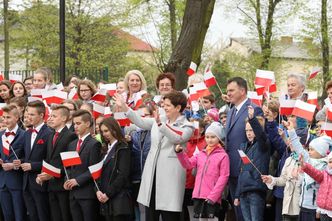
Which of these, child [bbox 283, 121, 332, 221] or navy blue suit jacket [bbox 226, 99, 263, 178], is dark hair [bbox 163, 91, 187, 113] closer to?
navy blue suit jacket [bbox 226, 99, 263, 178]

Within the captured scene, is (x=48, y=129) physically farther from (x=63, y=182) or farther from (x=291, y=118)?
(x=291, y=118)

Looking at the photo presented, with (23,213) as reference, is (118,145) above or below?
above

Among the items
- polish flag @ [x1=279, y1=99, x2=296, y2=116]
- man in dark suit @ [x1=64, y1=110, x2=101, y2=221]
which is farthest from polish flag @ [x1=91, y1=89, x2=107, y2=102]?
polish flag @ [x1=279, y1=99, x2=296, y2=116]

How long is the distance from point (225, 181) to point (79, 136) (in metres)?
2.01

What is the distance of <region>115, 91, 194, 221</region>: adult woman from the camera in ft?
26.6

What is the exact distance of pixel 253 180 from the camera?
8.08 meters

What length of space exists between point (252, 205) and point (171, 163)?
1067 millimetres

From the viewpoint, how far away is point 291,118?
8.33 meters

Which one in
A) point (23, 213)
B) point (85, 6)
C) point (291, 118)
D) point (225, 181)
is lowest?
point (23, 213)

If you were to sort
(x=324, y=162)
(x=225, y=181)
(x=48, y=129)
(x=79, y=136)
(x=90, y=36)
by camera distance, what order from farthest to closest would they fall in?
(x=90, y=36), (x=48, y=129), (x=79, y=136), (x=225, y=181), (x=324, y=162)

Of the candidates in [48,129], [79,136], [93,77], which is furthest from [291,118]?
[93,77]

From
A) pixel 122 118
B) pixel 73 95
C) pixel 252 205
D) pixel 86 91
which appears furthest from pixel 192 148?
pixel 73 95

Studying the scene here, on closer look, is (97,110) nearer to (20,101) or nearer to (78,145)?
(78,145)

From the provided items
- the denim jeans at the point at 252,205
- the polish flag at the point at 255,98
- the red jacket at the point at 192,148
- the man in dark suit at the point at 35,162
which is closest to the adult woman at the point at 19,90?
the man in dark suit at the point at 35,162
